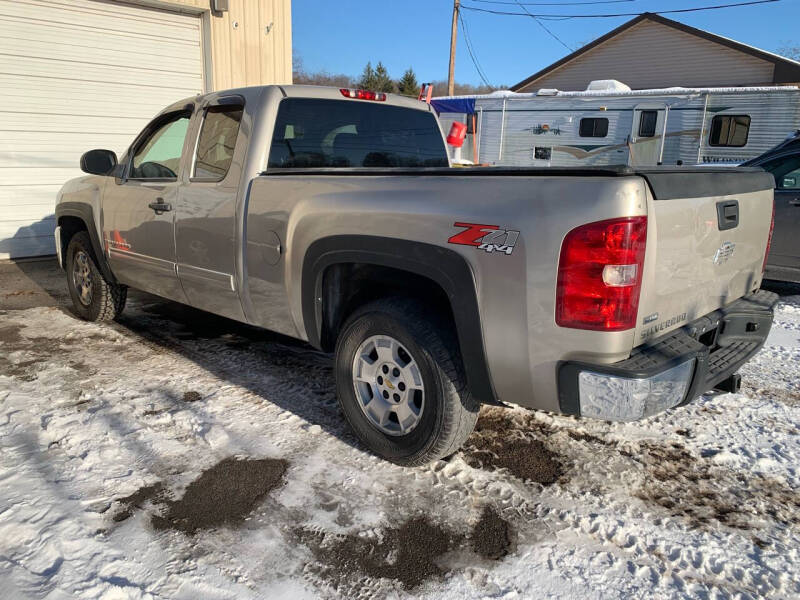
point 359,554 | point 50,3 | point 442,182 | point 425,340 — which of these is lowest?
point 359,554

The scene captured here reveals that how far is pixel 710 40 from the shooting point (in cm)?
2305

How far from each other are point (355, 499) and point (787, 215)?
5.97 metres

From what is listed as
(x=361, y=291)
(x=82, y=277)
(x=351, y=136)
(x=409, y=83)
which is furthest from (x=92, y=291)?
(x=409, y=83)

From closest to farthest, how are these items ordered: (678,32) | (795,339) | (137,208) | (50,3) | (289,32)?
(137,208)
(795,339)
(50,3)
(289,32)
(678,32)

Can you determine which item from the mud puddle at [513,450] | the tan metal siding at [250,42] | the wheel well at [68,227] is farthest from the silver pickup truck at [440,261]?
the tan metal siding at [250,42]

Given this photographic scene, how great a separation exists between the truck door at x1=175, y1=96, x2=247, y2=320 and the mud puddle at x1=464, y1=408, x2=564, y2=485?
167 centimetres

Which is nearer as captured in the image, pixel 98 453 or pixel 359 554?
pixel 359 554

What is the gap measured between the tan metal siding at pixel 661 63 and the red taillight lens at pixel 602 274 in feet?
80.1

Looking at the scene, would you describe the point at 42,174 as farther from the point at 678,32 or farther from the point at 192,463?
the point at 678,32

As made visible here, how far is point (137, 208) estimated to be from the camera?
179 inches

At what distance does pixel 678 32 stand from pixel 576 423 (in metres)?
25.6

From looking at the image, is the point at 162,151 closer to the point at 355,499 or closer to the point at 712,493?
the point at 355,499

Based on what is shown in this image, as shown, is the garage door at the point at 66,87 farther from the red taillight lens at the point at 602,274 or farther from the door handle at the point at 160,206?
the red taillight lens at the point at 602,274

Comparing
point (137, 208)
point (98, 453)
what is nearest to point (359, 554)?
point (98, 453)
